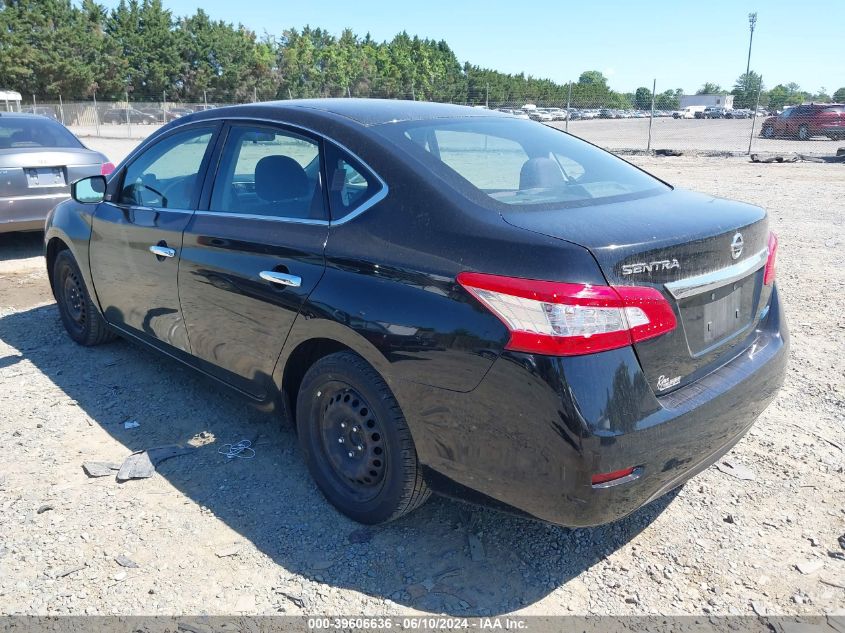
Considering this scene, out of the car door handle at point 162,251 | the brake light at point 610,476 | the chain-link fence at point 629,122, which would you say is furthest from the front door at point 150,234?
the chain-link fence at point 629,122

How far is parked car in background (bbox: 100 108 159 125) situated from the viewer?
1593 inches

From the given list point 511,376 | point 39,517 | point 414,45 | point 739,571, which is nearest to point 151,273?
point 39,517

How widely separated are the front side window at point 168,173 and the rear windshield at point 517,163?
4.21 feet

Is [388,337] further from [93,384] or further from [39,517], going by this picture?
[93,384]

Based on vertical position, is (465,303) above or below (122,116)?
below

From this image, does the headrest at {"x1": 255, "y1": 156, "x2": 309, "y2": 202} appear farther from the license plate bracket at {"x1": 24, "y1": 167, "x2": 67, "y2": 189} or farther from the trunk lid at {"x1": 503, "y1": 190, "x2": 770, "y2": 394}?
the license plate bracket at {"x1": 24, "y1": 167, "x2": 67, "y2": 189}

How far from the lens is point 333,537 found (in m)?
2.89

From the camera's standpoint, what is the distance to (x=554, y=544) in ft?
9.34

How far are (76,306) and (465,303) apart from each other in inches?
151

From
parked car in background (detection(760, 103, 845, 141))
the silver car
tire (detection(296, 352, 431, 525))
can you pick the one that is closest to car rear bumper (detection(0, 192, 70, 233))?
the silver car

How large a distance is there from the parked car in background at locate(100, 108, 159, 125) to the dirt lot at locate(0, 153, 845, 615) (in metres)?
41.5

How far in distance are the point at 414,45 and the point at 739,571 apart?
91.2m

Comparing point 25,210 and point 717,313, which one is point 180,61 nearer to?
point 25,210

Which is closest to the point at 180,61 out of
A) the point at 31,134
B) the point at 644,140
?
the point at 644,140
